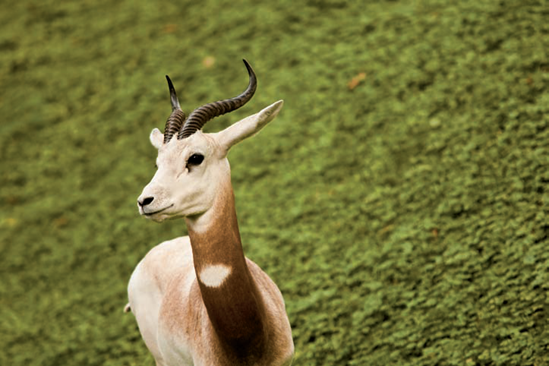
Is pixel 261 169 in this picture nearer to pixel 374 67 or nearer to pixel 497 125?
pixel 374 67

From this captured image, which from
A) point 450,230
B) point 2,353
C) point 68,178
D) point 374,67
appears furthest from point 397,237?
point 68,178

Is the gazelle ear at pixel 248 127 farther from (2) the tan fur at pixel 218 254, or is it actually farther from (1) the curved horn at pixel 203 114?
(1) the curved horn at pixel 203 114

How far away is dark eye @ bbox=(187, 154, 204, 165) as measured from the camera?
11.6ft

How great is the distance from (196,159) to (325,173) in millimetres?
3936

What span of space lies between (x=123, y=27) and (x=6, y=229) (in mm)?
3854

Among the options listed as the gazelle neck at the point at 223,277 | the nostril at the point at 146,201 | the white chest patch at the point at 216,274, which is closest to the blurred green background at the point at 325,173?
the gazelle neck at the point at 223,277

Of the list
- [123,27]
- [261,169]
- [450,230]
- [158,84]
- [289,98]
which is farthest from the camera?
[123,27]

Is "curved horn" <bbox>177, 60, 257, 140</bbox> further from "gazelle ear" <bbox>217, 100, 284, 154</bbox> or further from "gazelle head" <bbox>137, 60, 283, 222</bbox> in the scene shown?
"gazelle ear" <bbox>217, 100, 284, 154</bbox>

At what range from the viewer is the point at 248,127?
3.59 metres

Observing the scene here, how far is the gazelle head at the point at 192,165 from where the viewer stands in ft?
11.1

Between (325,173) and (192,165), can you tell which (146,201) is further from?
(325,173)

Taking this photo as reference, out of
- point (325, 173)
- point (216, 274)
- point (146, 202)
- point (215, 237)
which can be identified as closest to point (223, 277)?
point (216, 274)

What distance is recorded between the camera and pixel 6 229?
8.62 m

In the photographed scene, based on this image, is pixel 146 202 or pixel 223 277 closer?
pixel 146 202
